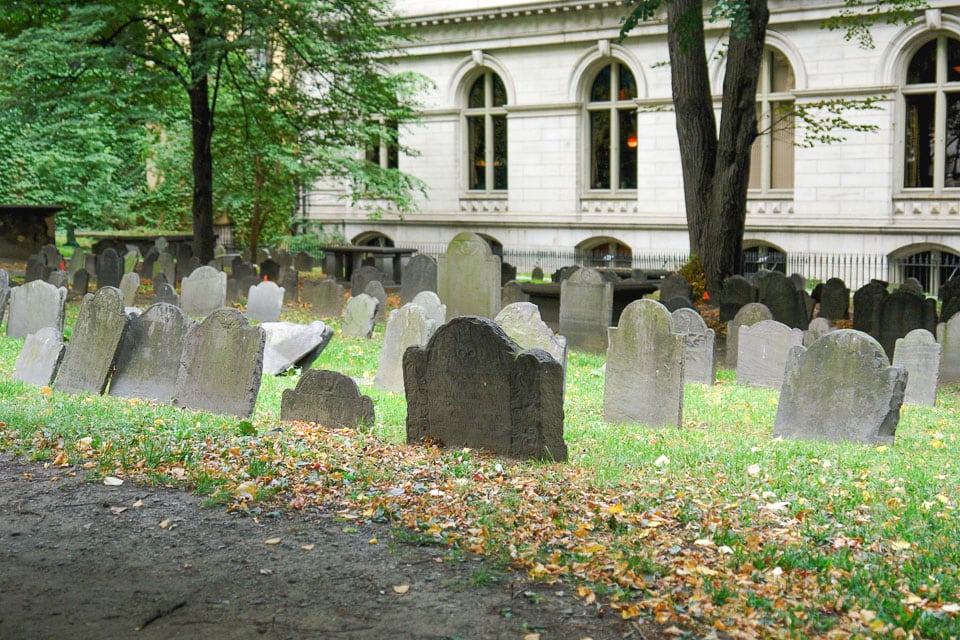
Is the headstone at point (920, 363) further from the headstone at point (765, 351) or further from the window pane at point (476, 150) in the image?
the window pane at point (476, 150)

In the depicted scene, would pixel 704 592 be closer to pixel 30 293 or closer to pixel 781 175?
pixel 30 293

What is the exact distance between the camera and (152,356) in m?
9.83

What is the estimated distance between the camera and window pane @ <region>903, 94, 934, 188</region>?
87.8 ft

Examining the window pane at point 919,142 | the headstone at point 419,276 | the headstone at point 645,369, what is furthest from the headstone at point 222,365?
the window pane at point 919,142

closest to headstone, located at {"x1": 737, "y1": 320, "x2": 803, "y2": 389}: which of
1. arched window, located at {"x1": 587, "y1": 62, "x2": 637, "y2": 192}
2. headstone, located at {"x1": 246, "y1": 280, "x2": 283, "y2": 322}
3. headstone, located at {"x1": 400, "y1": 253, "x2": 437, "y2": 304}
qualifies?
headstone, located at {"x1": 246, "y1": 280, "x2": 283, "y2": 322}

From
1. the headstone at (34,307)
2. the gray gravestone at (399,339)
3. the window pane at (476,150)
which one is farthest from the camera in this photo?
the window pane at (476,150)

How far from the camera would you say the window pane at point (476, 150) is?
109 ft

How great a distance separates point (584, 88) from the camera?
30859mm

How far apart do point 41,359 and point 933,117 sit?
22.6 metres

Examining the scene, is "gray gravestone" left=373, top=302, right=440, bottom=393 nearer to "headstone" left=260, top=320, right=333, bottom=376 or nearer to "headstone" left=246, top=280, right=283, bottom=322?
"headstone" left=260, top=320, right=333, bottom=376

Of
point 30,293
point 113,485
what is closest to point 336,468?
point 113,485

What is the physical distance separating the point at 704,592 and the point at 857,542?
1.20m

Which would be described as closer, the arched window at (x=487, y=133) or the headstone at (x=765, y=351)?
the headstone at (x=765, y=351)

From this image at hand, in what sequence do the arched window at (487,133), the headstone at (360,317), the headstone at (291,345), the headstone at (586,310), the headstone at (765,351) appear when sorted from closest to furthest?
1. the headstone at (765,351)
2. the headstone at (291,345)
3. the headstone at (586,310)
4. the headstone at (360,317)
5. the arched window at (487,133)
